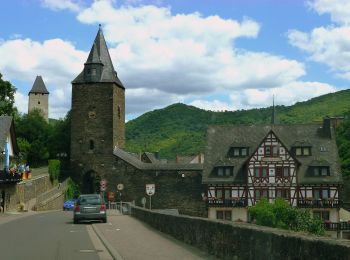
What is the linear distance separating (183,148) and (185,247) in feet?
412

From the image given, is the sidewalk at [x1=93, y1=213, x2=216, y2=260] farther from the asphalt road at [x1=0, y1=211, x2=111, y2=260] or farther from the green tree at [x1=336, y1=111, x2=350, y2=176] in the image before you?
the green tree at [x1=336, y1=111, x2=350, y2=176]

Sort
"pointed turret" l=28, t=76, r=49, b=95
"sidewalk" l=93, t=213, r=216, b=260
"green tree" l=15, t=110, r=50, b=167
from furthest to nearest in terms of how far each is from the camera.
→ 1. "pointed turret" l=28, t=76, r=49, b=95
2. "green tree" l=15, t=110, r=50, b=167
3. "sidewalk" l=93, t=213, r=216, b=260

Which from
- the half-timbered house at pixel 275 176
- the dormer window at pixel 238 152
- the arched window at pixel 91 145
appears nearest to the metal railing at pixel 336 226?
the half-timbered house at pixel 275 176

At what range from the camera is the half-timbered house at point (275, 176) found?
63.0 metres

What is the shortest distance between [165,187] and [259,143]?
1430 centimetres

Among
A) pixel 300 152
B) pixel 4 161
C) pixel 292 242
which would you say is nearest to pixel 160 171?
pixel 300 152

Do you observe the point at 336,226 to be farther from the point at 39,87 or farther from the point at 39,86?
the point at 39,86

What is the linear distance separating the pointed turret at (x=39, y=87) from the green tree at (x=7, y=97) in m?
67.4

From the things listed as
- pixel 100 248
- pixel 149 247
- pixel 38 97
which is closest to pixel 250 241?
pixel 149 247

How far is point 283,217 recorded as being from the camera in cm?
4800

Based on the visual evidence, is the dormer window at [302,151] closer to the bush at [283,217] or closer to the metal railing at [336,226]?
the metal railing at [336,226]

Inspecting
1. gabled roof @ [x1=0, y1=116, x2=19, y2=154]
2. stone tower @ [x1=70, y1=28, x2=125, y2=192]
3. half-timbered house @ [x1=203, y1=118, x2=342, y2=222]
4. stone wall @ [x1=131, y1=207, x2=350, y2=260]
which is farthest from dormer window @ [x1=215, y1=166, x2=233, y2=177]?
stone wall @ [x1=131, y1=207, x2=350, y2=260]

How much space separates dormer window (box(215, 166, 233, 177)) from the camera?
6619 centimetres

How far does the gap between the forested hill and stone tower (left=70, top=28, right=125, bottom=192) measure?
57958 millimetres
